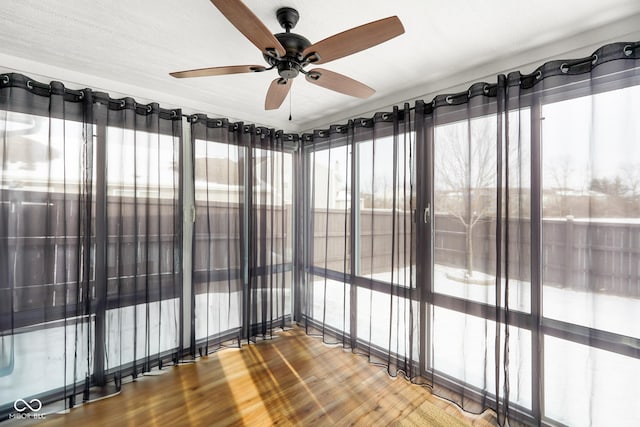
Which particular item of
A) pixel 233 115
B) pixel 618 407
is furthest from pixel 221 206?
pixel 618 407

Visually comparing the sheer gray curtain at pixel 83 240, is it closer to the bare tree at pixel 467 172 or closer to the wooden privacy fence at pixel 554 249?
the wooden privacy fence at pixel 554 249

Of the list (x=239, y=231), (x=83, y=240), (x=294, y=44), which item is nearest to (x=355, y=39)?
(x=294, y=44)

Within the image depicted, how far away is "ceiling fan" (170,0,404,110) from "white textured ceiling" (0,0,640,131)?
0.20 metres

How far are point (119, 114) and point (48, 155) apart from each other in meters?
0.60

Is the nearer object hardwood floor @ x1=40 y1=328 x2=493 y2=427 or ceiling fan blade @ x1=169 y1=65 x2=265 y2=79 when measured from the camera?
ceiling fan blade @ x1=169 y1=65 x2=265 y2=79

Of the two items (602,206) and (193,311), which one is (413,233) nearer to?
(602,206)

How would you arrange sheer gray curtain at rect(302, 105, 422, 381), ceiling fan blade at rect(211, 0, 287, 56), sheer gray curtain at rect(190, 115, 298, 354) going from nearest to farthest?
ceiling fan blade at rect(211, 0, 287, 56) < sheer gray curtain at rect(302, 105, 422, 381) < sheer gray curtain at rect(190, 115, 298, 354)

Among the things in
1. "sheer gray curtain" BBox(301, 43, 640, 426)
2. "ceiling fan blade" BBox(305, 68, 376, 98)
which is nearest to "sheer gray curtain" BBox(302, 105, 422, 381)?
"sheer gray curtain" BBox(301, 43, 640, 426)

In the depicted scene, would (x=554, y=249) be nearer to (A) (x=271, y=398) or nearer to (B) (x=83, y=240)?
(A) (x=271, y=398)

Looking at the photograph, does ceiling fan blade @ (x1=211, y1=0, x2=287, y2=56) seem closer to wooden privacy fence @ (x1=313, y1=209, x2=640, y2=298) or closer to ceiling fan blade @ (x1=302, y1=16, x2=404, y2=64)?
ceiling fan blade @ (x1=302, y1=16, x2=404, y2=64)

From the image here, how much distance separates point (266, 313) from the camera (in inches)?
132

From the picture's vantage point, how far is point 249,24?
1.22 meters

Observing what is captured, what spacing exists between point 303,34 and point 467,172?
1.52 meters

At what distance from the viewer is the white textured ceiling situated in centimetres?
157
